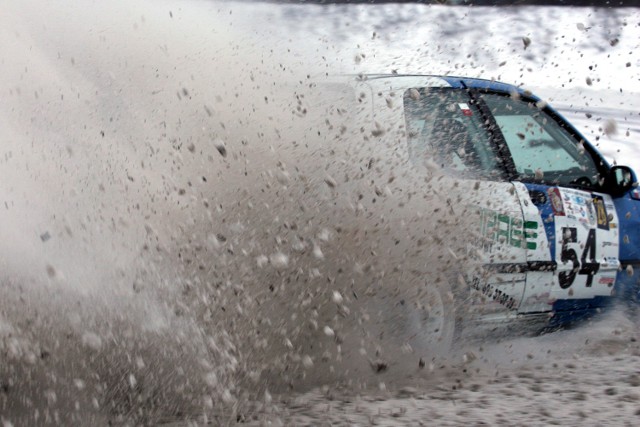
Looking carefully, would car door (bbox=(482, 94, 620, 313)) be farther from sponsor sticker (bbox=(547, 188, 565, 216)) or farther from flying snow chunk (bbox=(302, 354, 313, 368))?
flying snow chunk (bbox=(302, 354, 313, 368))

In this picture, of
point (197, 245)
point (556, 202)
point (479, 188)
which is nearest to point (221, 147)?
point (197, 245)

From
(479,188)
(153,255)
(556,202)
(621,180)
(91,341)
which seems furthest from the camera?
(621,180)

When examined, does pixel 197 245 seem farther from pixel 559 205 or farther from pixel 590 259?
pixel 590 259

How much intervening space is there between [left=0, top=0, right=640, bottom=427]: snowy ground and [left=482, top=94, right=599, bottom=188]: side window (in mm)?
867

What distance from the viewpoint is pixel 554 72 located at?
14625 millimetres

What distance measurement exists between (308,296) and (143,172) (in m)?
1.00

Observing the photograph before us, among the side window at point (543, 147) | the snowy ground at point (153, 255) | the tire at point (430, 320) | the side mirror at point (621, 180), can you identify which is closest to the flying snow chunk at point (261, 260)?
the snowy ground at point (153, 255)

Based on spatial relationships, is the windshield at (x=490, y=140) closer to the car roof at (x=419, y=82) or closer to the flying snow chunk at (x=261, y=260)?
the car roof at (x=419, y=82)

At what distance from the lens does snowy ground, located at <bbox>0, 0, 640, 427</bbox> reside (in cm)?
348

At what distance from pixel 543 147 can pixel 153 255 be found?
7.87 ft

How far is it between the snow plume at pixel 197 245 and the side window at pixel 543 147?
810 millimetres

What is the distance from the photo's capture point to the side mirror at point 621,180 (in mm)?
5074

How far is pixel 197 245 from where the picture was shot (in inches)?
158

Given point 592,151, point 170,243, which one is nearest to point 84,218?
point 170,243
